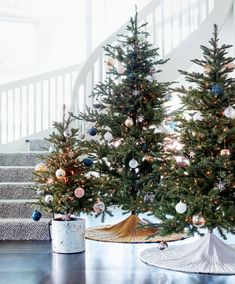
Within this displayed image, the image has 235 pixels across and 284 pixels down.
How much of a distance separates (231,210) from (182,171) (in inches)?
16.3

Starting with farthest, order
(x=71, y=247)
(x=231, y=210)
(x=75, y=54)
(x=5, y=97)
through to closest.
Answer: (x=75, y=54) < (x=5, y=97) < (x=71, y=247) < (x=231, y=210)

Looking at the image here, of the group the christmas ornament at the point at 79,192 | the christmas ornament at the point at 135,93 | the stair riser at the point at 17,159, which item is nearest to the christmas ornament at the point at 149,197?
the christmas ornament at the point at 79,192

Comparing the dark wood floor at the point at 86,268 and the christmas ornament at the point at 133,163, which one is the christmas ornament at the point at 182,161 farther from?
the christmas ornament at the point at 133,163

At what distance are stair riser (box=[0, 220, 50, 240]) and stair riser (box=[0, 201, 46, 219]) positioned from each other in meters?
0.26

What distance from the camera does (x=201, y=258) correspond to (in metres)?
3.40

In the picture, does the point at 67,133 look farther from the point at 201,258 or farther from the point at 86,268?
the point at 201,258

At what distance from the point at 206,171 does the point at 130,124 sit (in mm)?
1360

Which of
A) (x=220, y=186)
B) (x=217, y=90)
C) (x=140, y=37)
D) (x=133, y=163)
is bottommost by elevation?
(x=220, y=186)

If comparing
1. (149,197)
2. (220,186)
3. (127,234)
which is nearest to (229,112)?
(220,186)

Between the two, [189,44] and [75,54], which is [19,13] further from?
[189,44]

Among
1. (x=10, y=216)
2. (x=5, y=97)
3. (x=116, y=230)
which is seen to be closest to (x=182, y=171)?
(x=116, y=230)

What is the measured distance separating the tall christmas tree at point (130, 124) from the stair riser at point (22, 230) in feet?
2.28

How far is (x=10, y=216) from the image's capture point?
4.53 m

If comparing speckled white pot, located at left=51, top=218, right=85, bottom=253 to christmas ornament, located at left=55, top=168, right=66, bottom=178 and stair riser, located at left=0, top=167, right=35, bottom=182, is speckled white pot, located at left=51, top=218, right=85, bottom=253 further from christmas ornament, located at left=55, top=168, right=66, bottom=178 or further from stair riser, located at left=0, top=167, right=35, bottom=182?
stair riser, located at left=0, top=167, right=35, bottom=182
